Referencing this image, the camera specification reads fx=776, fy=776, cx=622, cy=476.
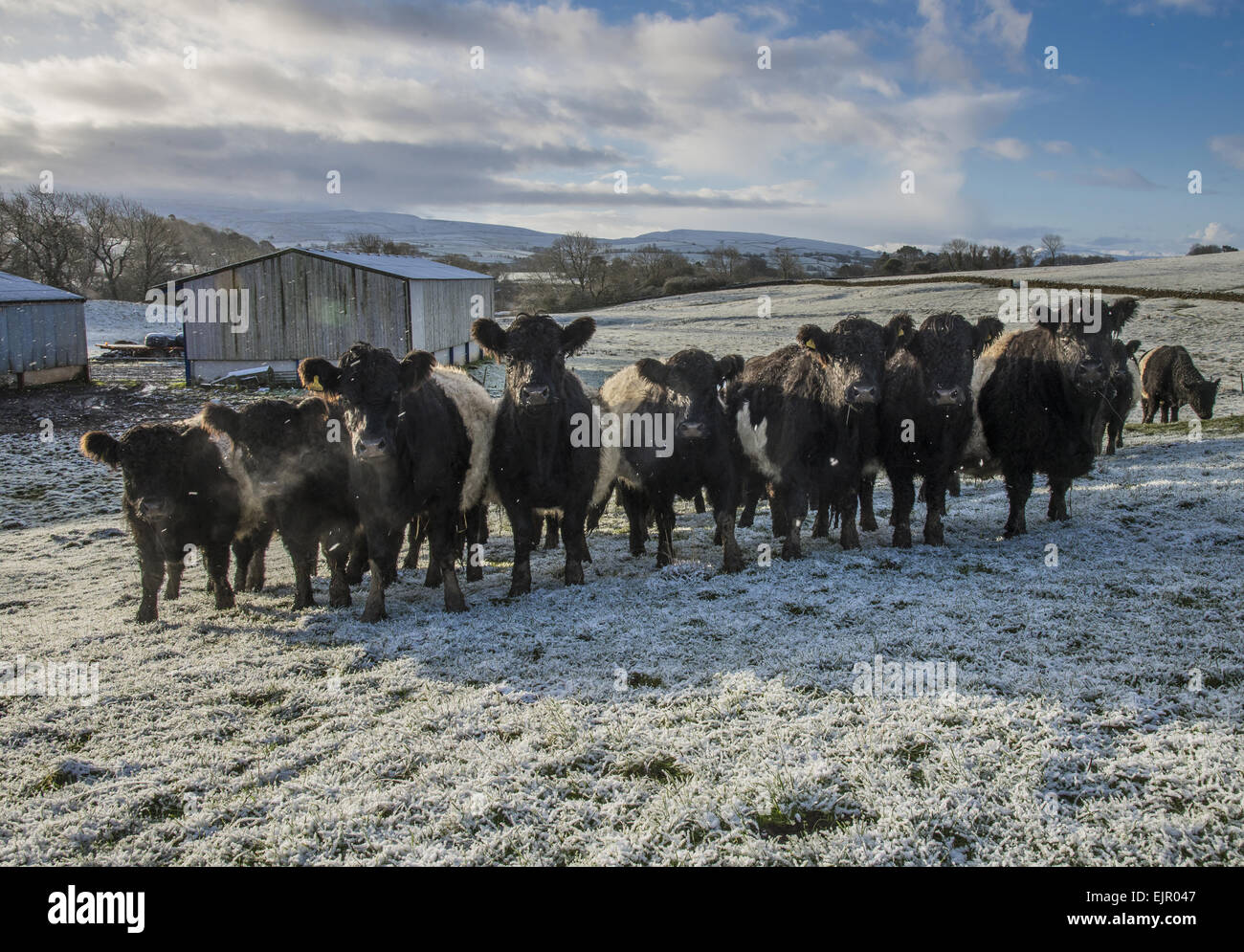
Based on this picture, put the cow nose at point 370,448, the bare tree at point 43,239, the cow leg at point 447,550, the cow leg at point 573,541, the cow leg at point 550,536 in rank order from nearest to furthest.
→ 1. the cow nose at point 370,448
2. the cow leg at point 447,550
3. the cow leg at point 573,541
4. the cow leg at point 550,536
5. the bare tree at point 43,239

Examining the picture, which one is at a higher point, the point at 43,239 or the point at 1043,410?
the point at 43,239

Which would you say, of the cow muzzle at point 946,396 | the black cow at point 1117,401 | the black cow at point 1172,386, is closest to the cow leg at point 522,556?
the cow muzzle at point 946,396

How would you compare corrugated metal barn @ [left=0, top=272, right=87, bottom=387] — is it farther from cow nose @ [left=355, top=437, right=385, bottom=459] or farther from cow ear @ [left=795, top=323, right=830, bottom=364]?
cow ear @ [left=795, top=323, right=830, bottom=364]

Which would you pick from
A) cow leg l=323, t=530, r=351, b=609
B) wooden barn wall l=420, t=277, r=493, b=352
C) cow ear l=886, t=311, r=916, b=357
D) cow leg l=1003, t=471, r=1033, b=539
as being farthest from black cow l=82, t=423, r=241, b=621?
wooden barn wall l=420, t=277, r=493, b=352

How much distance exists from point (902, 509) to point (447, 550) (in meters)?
4.81

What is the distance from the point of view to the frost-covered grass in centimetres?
346

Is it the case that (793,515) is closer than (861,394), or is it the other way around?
Answer: (861,394)

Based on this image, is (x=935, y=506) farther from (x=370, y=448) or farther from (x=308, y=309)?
(x=308, y=309)

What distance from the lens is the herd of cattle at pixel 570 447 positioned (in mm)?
7371

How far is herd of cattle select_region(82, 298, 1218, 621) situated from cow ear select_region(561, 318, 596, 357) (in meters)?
0.03

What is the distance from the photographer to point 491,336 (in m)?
7.59

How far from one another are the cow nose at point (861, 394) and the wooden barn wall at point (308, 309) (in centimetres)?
2473

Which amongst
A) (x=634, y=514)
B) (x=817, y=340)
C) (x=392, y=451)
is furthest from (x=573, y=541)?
(x=817, y=340)

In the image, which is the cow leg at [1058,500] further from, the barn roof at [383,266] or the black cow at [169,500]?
the barn roof at [383,266]
